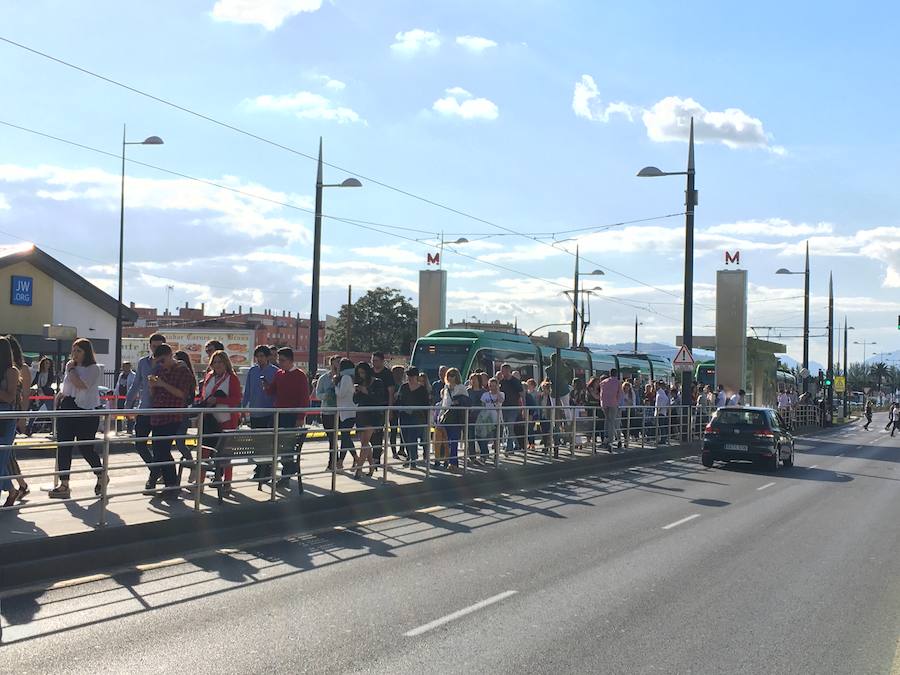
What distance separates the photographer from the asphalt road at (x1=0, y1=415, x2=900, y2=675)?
19.6 ft

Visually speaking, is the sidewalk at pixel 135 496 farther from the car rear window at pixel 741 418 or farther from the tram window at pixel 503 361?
the tram window at pixel 503 361

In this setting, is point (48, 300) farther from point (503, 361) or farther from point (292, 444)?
point (292, 444)

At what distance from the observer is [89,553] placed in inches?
327

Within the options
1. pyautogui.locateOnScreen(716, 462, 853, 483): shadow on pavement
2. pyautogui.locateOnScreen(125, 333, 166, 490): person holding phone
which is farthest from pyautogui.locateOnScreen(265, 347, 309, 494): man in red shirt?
pyautogui.locateOnScreen(716, 462, 853, 483): shadow on pavement

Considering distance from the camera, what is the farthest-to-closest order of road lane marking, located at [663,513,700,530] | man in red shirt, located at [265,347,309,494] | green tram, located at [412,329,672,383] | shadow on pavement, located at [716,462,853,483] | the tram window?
the tram window < green tram, located at [412,329,672,383] < shadow on pavement, located at [716,462,853,483] < man in red shirt, located at [265,347,309,494] < road lane marking, located at [663,513,700,530]

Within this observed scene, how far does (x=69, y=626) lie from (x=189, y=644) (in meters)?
0.96

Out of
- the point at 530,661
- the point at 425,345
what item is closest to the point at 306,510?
the point at 530,661

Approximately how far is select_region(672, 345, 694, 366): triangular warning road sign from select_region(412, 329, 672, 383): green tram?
332 cm

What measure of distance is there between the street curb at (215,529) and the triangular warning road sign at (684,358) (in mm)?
11333

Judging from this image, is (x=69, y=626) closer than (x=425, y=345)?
Yes

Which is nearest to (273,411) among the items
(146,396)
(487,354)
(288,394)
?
(288,394)

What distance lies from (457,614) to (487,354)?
22433 mm

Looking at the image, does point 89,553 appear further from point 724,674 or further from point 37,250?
point 37,250

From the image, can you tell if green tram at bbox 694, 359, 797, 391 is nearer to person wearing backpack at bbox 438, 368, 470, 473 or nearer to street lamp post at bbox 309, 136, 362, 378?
street lamp post at bbox 309, 136, 362, 378
